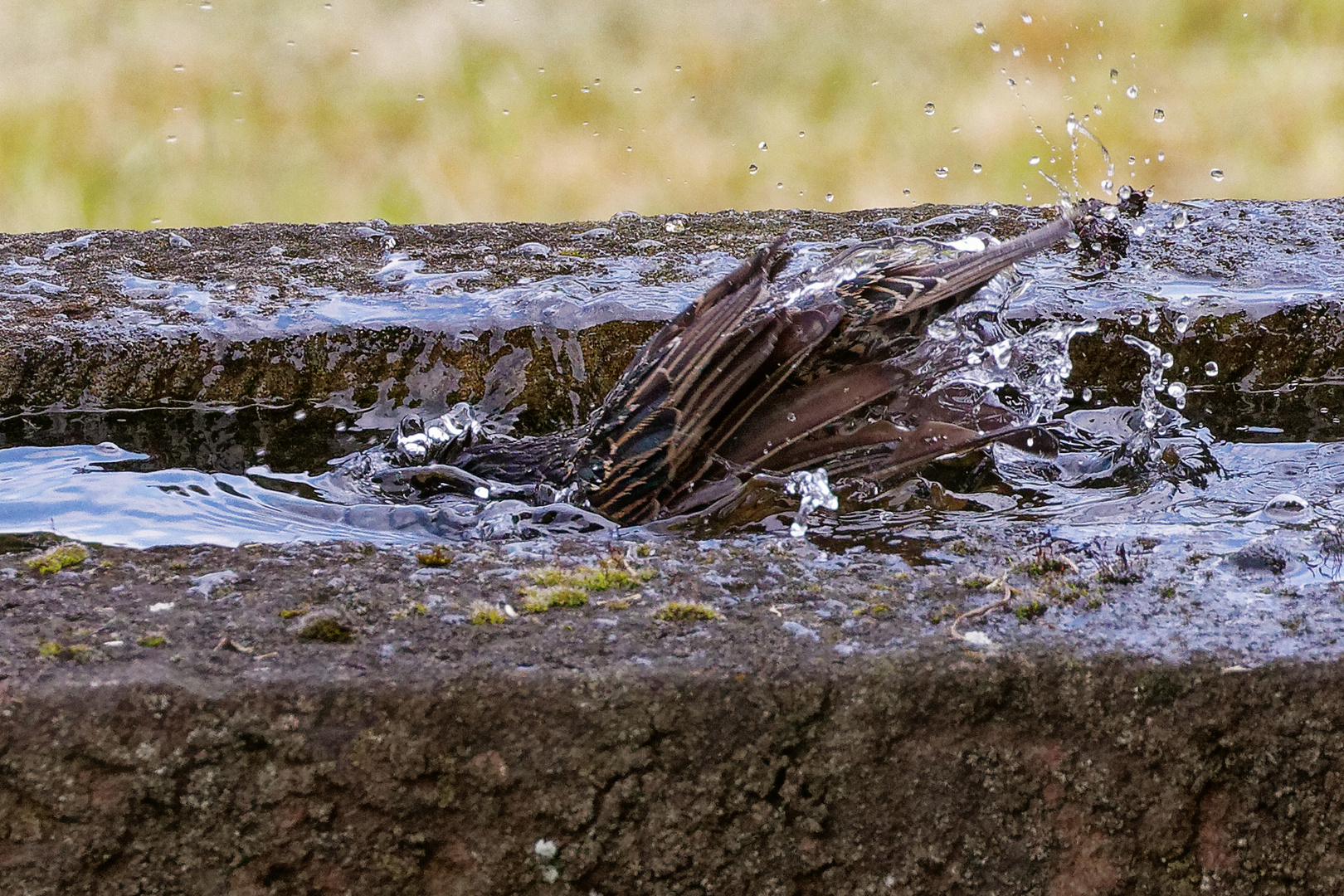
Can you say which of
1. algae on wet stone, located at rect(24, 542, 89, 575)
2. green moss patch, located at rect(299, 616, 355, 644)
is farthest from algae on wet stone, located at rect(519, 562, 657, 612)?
algae on wet stone, located at rect(24, 542, 89, 575)

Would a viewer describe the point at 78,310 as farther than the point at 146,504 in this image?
Yes

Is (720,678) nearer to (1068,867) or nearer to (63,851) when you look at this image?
(1068,867)

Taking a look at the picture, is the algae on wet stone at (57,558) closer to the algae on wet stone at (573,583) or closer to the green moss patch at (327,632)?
the green moss patch at (327,632)

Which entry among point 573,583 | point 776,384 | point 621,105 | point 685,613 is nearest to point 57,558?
point 573,583

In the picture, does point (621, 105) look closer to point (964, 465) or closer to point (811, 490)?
point (964, 465)

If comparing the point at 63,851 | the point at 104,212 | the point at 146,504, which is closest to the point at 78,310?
the point at 146,504

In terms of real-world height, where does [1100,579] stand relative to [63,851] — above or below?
above
